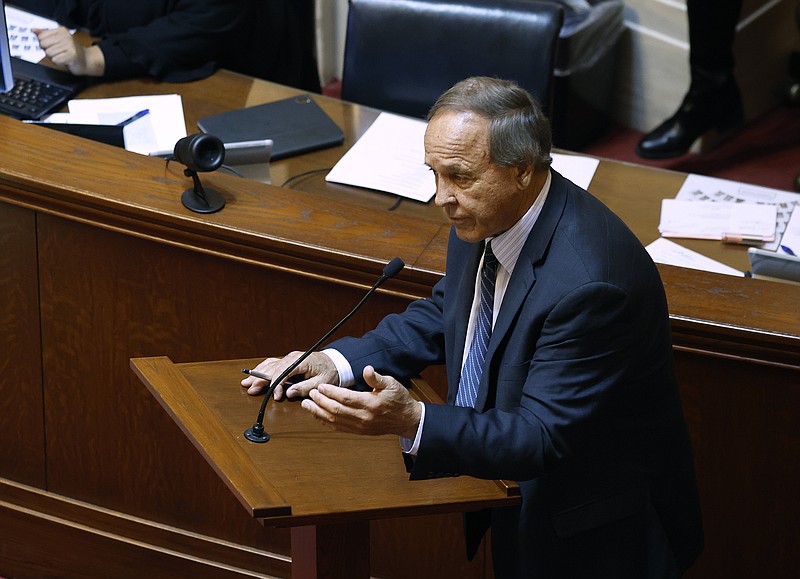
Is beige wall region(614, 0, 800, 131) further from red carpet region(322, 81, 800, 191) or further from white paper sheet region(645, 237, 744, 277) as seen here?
white paper sheet region(645, 237, 744, 277)

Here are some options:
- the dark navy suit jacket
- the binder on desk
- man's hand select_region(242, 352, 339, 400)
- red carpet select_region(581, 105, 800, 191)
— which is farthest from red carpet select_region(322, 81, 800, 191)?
man's hand select_region(242, 352, 339, 400)

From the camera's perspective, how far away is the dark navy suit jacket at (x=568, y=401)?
170 cm

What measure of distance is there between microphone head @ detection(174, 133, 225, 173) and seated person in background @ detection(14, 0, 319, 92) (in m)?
1.02

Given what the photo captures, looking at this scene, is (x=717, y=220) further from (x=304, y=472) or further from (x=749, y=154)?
(x=749, y=154)

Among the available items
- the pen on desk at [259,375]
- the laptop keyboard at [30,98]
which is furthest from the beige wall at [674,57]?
the pen on desk at [259,375]

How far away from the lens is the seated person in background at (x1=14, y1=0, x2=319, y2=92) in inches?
129

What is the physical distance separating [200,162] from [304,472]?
0.92 metres

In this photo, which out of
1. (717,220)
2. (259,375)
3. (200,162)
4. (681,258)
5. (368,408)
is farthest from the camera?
(717,220)

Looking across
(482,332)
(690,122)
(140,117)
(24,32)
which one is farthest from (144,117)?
(690,122)

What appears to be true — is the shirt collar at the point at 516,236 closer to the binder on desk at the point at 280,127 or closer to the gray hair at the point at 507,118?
the gray hair at the point at 507,118

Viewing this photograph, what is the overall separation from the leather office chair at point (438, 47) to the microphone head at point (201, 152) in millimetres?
1053

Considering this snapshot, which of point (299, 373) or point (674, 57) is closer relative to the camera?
point (299, 373)

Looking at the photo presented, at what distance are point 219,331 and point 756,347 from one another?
107 cm

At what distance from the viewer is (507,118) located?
168 centimetres
